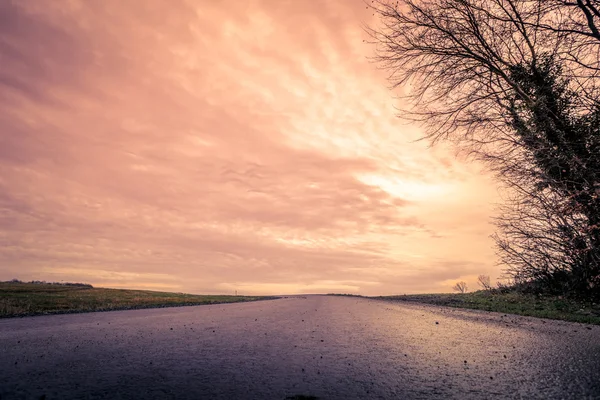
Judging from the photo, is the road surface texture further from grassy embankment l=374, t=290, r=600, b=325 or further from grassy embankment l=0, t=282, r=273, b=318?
grassy embankment l=0, t=282, r=273, b=318

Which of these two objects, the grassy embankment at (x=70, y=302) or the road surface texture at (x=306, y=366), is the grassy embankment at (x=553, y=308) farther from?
the grassy embankment at (x=70, y=302)

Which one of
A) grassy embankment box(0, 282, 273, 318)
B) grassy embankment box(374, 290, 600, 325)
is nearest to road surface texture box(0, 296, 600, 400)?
grassy embankment box(374, 290, 600, 325)

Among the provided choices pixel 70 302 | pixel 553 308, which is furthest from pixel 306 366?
pixel 70 302

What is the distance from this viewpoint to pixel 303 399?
11.9ft

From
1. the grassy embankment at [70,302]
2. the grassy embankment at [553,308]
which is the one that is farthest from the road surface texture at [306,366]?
the grassy embankment at [70,302]

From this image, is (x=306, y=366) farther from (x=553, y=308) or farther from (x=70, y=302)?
(x=70, y=302)

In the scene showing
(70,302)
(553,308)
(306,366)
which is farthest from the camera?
(70,302)

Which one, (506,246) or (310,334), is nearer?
(310,334)

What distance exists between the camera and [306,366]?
17.0ft

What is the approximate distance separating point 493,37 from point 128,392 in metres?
12.3

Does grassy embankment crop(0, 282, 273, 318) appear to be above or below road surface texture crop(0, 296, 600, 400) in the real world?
above

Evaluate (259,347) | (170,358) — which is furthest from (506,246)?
(170,358)

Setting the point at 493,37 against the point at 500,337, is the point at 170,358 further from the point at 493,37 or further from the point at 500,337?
the point at 493,37

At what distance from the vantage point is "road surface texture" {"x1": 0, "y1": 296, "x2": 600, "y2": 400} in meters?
3.96
